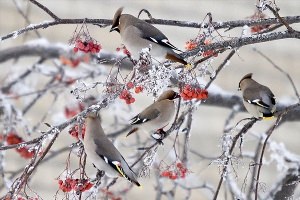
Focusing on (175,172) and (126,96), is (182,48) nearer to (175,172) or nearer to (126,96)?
(175,172)

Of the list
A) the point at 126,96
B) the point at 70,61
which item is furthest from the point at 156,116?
the point at 70,61

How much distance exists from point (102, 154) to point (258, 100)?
2.86ft

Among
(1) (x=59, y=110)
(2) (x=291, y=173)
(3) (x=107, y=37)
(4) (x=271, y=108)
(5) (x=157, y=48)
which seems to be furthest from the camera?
(3) (x=107, y=37)

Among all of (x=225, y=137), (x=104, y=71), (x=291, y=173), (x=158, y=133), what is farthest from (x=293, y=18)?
(x=104, y=71)

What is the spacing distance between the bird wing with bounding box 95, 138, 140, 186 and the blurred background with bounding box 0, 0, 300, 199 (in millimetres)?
3231

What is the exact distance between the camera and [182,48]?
6605mm

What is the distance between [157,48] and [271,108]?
69 cm

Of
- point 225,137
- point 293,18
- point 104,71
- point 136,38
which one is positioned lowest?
point 225,137

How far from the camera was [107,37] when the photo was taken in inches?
269

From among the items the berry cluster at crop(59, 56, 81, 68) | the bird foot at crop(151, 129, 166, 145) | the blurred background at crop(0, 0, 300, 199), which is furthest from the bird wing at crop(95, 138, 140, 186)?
the blurred background at crop(0, 0, 300, 199)

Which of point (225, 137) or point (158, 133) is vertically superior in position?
point (158, 133)

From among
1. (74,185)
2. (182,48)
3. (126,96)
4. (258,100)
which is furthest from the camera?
(182,48)

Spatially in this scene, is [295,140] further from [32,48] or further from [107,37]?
[32,48]

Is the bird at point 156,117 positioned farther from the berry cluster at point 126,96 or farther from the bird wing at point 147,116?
the berry cluster at point 126,96
